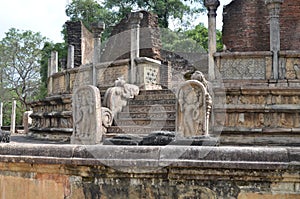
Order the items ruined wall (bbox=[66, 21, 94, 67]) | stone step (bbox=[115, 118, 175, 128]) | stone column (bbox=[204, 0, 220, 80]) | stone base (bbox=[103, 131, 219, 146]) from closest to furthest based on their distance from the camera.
Answer: stone base (bbox=[103, 131, 219, 146]) → stone step (bbox=[115, 118, 175, 128]) → stone column (bbox=[204, 0, 220, 80]) → ruined wall (bbox=[66, 21, 94, 67])

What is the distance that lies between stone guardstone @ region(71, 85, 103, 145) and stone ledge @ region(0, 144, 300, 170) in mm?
4523

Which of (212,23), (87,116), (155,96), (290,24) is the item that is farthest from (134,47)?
(290,24)

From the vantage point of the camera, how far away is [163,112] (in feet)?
31.1

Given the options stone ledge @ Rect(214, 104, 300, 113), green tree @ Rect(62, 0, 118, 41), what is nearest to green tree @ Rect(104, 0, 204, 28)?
green tree @ Rect(62, 0, 118, 41)

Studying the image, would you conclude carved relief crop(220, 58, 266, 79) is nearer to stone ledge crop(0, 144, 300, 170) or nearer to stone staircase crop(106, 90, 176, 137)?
stone staircase crop(106, 90, 176, 137)

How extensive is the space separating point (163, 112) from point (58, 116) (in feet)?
11.3

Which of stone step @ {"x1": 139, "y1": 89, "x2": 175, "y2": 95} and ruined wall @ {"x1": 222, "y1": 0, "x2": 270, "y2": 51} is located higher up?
ruined wall @ {"x1": 222, "y1": 0, "x2": 270, "y2": 51}

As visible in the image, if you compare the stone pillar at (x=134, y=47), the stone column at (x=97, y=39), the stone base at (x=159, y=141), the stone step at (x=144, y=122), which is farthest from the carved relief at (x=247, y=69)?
the stone base at (x=159, y=141)

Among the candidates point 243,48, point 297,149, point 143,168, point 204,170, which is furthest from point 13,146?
point 243,48

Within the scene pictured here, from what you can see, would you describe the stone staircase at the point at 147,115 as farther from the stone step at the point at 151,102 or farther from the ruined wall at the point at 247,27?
the ruined wall at the point at 247,27

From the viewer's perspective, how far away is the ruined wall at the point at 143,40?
1828 cm

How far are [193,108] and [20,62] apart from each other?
31.2m

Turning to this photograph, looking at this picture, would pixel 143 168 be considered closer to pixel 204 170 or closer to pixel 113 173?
pixel 113 173

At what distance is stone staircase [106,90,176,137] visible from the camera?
895cm
